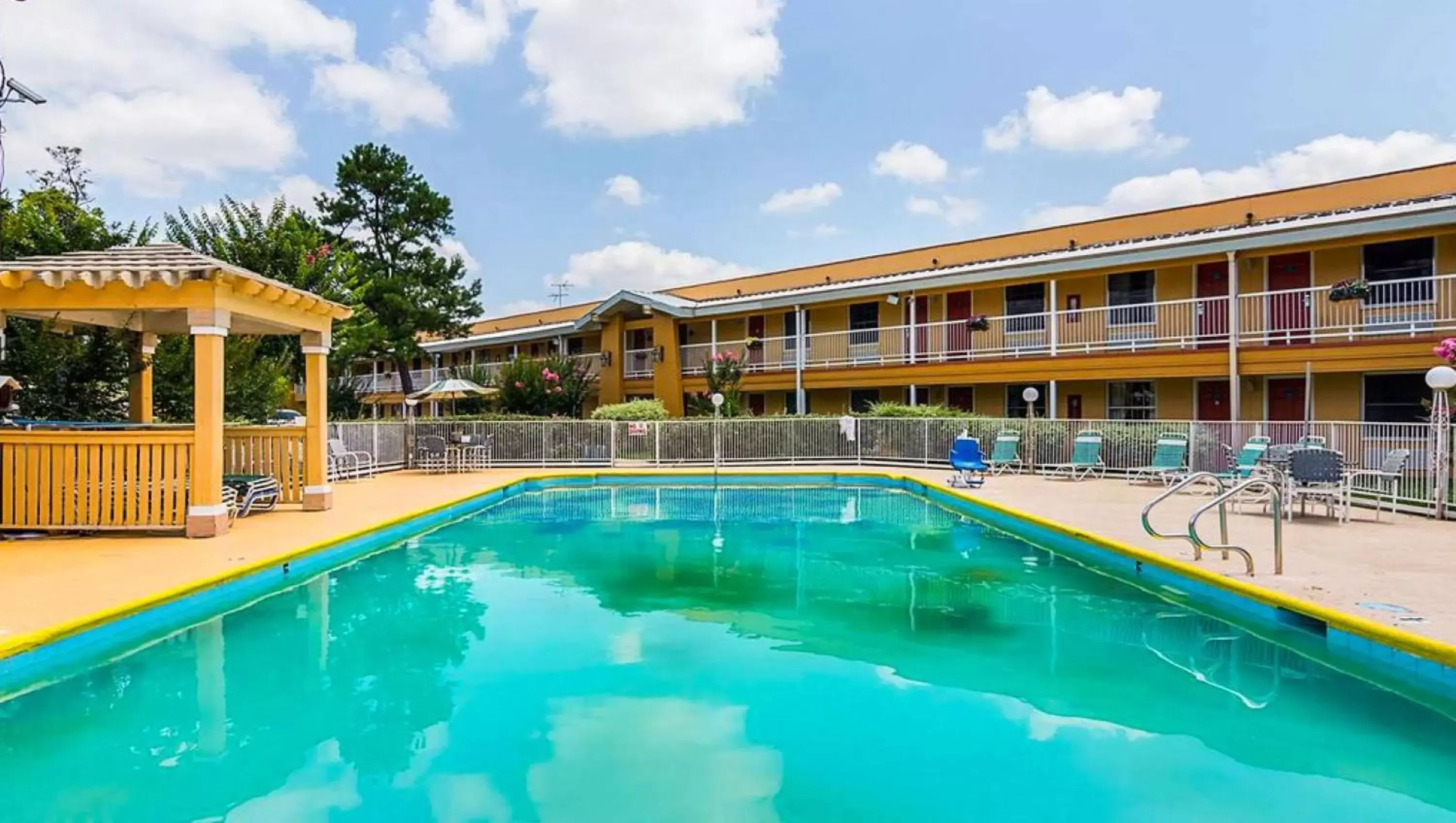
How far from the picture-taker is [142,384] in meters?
13.1

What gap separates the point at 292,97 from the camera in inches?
911

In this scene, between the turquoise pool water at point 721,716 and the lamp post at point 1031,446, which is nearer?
the turquoise pool water at point 721,716

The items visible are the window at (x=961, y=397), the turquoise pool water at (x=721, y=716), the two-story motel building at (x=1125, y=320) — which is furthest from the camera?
the window at (x=961, y=397)

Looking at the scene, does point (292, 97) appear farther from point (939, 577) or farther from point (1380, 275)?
point (1380, 275)

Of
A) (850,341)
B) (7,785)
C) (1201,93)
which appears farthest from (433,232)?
(7,785)

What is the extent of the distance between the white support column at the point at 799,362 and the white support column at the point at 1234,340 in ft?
35.2

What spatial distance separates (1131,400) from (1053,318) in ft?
11.0

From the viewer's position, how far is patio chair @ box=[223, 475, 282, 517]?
11.8 m

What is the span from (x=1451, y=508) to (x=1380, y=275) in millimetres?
8494

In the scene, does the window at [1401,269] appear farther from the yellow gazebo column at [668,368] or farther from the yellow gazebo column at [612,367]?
the yellow gazebo column at [612,367]

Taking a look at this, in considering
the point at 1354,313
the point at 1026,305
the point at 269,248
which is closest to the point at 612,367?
the point at 269,248

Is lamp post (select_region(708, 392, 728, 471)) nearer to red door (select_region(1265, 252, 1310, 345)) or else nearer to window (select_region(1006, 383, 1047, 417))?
window (select_region(1006, 383, 1047, 417))

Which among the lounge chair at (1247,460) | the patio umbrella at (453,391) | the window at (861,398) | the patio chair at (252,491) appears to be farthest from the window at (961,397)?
the patio chair at (252,491)

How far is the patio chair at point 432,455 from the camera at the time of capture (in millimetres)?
20812
